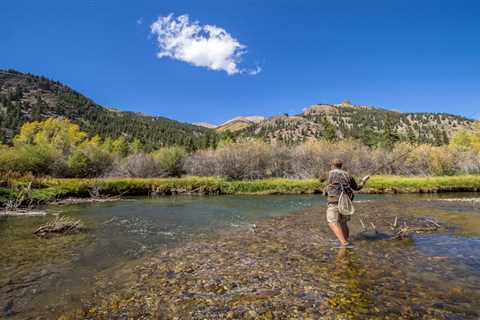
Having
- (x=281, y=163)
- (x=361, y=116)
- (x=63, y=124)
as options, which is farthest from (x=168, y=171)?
(x=361, y=116)

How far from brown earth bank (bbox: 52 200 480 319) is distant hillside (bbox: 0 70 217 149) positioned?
314 ft

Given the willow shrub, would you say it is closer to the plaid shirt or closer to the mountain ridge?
the plaid shirt

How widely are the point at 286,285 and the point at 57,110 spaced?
16680cm

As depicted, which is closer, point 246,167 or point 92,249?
point 92,249

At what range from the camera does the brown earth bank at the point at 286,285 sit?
15.4ft

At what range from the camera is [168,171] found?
193 feet

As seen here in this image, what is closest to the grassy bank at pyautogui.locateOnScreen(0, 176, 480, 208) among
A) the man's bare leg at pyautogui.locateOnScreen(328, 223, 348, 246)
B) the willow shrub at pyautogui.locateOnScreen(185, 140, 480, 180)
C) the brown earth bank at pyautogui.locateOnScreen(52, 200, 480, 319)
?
the willow shrub at pyautogui.locateOnScreen(185, 140, 480, 180)

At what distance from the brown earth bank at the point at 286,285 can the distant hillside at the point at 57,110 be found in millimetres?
95837

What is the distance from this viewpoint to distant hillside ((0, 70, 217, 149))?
4797 inches

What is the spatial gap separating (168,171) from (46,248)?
164ft

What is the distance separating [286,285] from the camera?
584 cm

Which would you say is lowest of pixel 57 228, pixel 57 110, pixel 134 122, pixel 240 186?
pixel 57 228

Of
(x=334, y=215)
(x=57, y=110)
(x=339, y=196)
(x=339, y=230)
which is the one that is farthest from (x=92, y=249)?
(x=57, y=110)

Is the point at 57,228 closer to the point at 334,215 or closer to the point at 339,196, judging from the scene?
the point at 334,215
